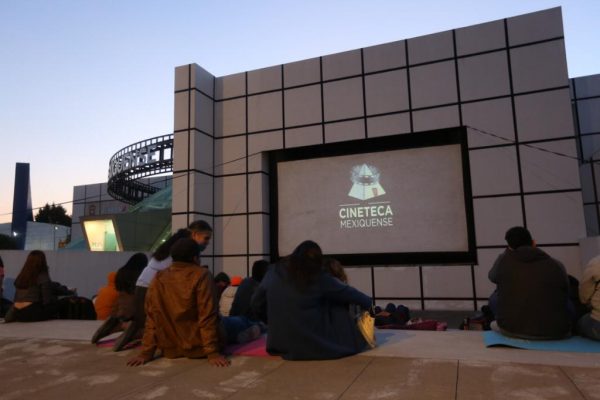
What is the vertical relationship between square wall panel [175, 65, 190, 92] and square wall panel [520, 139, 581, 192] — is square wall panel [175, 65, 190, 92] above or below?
above

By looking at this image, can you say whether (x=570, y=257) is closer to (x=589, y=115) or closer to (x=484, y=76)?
→ (x=484, y=76)

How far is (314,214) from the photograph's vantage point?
11.1m

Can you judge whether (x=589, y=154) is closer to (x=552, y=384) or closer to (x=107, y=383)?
Answer: (x=552, y=384)

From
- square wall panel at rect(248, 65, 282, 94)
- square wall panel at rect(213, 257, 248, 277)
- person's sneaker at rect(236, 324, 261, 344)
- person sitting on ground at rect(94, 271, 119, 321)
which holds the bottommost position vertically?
person's sneaker at rect(236, 324, 261, 344)

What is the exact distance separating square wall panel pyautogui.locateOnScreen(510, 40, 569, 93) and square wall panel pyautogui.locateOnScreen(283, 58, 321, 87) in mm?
4628

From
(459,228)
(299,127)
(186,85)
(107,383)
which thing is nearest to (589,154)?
(459,228)

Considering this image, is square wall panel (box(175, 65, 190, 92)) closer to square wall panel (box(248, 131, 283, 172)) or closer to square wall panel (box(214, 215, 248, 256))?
square wall panel (box(248, 131, 283, 172))

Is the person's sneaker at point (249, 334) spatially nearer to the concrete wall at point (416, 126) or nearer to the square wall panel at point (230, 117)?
the concrete wall at point (416, 126)

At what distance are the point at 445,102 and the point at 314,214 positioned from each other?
4159 millimetres

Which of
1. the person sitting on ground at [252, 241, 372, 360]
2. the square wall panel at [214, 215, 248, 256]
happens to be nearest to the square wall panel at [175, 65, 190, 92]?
the square wall panel at [214, 215, 248, 256]

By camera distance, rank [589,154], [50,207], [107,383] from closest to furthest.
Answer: [107,383] → [589,154] → [50,207]

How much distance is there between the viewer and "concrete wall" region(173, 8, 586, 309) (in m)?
9.26

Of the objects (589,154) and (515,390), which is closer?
(515,390)

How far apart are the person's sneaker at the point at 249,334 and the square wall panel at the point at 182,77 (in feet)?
29.1
